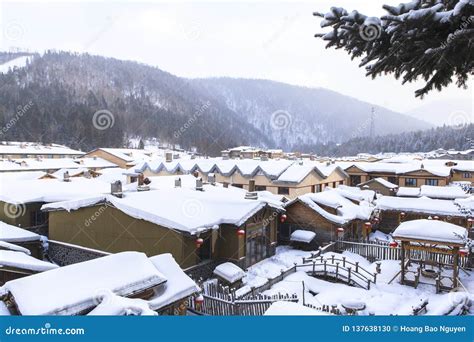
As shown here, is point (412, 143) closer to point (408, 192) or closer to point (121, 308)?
point (408, 192)

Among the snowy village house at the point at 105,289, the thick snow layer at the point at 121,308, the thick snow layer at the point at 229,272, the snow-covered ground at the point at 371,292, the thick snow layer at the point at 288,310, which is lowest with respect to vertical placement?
the snow-covered ground at the point at 371,292

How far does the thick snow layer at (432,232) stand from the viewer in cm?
1628

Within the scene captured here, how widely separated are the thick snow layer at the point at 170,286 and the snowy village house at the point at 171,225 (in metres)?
4.46

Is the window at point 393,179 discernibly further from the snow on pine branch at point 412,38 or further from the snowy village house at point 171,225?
the snow on pine branch at point 412,38

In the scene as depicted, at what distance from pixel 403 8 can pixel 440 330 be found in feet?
15.0

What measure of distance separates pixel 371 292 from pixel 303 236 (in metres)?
7.52

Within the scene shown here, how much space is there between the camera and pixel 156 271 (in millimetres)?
10352

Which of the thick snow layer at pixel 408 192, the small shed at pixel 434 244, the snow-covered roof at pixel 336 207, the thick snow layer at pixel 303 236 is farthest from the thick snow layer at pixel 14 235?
the thick snow layer at pixel 408 192

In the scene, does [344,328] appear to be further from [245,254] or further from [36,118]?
[36,118]

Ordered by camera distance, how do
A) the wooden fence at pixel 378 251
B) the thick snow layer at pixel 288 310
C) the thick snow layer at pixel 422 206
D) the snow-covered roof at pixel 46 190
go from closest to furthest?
1. the thick snow layer at pixel 288 310
2. the wooden fence at pixel 378 251
3. the snow-covered roof at pixel 46 190
4. the thick snow layer at pixel 422 206

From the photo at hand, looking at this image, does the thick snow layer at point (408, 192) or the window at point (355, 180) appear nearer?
the thick snow layer at point (408, 192)

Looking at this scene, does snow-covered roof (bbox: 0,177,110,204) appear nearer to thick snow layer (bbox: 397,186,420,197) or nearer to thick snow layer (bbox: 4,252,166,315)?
thick snow layer (bbox: 4,252,166,315)

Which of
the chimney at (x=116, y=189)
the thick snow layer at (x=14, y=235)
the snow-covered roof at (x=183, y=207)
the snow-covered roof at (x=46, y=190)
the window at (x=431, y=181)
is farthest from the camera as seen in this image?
the window at (x=431, y=181)

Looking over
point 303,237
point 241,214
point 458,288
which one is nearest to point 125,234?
point 241,214
